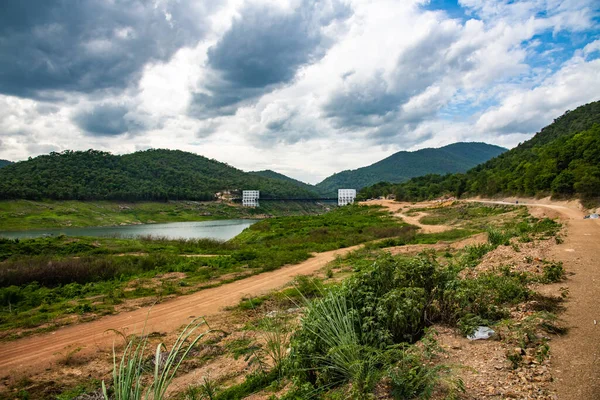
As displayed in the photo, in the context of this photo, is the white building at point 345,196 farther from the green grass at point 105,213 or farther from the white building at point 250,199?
the white building at point 250,199

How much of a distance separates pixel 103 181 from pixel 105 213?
117ft

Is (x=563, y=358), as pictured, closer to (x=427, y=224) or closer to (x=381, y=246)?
(x=381, y=246)

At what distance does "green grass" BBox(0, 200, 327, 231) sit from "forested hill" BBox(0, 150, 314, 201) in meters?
4.63

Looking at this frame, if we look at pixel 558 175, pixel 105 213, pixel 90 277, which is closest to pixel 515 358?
pixel 90 277

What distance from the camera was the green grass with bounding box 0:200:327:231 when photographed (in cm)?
6912

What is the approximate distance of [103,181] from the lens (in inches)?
4577

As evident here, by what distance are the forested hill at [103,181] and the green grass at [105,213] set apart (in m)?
4.63


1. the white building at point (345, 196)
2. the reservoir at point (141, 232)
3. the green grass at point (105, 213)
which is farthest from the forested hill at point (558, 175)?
the green grass at point (105, 213)

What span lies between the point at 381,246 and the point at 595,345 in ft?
65.7

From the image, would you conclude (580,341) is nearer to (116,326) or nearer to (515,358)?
(515,358)

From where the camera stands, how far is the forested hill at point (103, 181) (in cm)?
9254

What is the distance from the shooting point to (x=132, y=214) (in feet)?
305

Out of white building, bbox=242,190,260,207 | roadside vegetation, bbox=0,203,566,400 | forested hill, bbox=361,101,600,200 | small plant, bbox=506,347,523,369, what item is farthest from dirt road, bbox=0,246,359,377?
white building, bbox=242,190,260,207

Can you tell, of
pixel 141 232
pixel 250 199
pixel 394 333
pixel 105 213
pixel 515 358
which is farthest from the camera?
pixel 250 199
